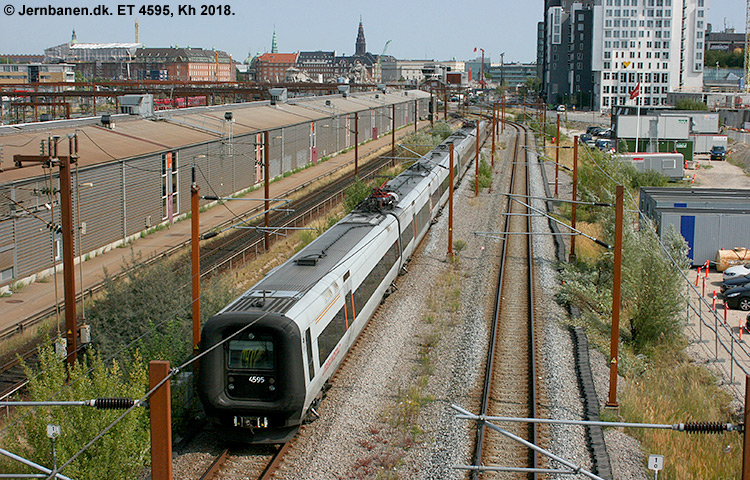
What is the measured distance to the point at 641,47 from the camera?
392 feet

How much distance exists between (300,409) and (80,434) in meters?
3.30

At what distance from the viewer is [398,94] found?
9612 centimetres

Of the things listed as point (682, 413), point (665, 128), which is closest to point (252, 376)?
point (682, 413)

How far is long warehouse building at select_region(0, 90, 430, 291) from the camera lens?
23.5m

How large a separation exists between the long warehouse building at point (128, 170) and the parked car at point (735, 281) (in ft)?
56.5

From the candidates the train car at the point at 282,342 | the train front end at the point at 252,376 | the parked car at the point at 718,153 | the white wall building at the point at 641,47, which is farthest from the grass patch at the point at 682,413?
the white wall building at the point at 641,47

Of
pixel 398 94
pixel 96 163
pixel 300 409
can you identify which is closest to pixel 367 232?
pixel 300 409

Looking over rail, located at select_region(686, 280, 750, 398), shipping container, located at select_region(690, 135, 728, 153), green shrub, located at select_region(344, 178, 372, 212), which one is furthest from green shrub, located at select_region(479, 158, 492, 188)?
shipping container, located at select_region(690, 135, 728, 153)

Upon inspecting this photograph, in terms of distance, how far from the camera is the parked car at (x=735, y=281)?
26156 millimetres

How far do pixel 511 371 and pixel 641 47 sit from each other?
114374mm

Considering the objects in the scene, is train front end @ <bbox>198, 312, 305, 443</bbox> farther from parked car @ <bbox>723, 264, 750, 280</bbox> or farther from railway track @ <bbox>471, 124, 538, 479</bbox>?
parked car @ <bbox>723, 264, 750, 280</bbox>

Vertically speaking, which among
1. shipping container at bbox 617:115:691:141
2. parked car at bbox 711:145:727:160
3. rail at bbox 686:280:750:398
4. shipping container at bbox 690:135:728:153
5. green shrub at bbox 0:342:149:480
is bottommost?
rail at bbox 686:280:750:398

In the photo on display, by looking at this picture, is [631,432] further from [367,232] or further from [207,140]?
[207,140]

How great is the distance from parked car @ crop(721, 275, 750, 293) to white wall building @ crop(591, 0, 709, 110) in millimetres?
95947
